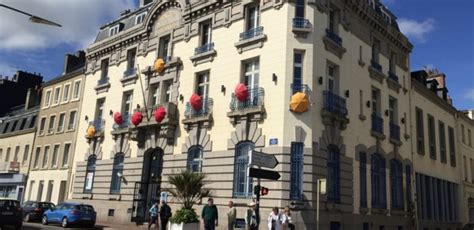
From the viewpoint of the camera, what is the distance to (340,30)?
77.0 feet

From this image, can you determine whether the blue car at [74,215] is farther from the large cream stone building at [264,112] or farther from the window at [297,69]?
the window at [297,69]

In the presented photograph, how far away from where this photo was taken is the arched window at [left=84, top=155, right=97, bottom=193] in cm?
3009

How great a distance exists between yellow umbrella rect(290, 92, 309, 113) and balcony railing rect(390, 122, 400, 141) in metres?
9.09

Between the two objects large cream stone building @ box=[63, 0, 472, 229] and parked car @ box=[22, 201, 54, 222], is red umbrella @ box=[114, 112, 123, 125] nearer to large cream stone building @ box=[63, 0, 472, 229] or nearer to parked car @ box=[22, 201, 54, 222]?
large cream stone building @ box=[63, 0, 472, 229]

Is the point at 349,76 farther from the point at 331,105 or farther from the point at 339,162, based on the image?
the point at 339,162

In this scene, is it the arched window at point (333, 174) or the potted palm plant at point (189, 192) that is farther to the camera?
the arched window at point (333, 174)

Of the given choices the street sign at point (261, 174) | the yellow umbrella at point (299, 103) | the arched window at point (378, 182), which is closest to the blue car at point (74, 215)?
the yellow umbrella at point (299, 103)

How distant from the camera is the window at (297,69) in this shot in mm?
20812

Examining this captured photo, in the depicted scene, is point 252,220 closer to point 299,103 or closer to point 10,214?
point 299,103

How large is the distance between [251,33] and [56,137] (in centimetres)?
2135

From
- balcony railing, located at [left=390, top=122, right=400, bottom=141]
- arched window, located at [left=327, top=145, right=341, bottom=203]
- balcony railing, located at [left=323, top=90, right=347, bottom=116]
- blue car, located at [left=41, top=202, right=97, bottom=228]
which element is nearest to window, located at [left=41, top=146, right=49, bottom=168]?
blue car, located at [left=41, top=202, right=97, bottom=228]

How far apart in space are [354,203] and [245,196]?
223 inches

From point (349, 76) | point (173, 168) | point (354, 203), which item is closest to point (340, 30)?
point (349, 76)

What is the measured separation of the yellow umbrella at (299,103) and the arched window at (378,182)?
7.09 meters
